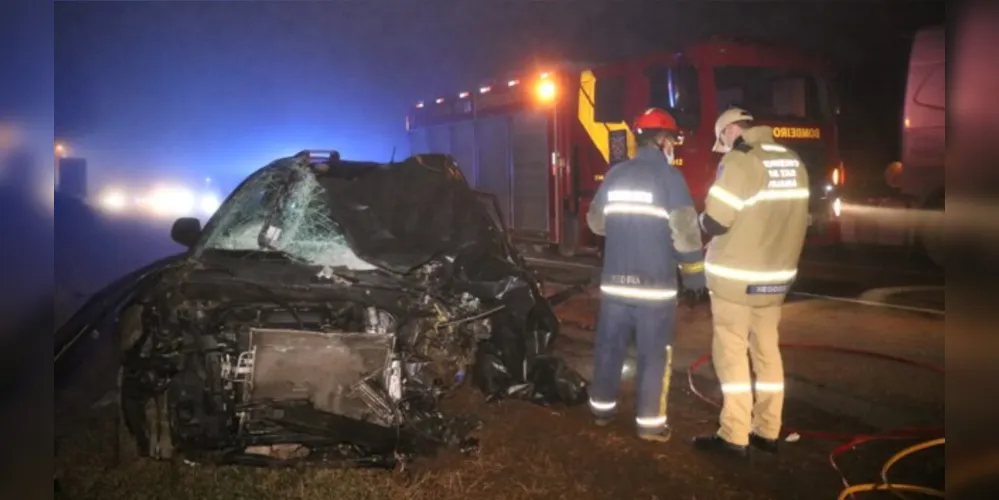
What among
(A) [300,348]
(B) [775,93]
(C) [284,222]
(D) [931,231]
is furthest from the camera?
(D) [931,231]

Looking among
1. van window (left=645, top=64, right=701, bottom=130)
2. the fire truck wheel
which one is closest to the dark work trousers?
van window (left=645, top=64, right=701, bottom=130)

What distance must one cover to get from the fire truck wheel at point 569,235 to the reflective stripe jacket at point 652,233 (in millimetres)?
6243

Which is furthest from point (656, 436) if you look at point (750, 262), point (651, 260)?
point (750, 262)

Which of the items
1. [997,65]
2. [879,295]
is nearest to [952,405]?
[997,65]

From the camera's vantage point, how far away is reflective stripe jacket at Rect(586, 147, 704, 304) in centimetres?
412

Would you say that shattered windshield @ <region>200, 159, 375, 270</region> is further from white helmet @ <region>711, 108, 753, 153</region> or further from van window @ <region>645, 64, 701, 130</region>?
van window @ <region>645, 64, 701, 130</region>

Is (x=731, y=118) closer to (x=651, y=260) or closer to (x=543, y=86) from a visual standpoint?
(x=651, y=260)

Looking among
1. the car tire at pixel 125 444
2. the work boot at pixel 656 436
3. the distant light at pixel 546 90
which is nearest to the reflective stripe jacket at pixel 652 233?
the work boot at pixel 656 436

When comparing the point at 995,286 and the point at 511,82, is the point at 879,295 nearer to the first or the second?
the point at 511,82

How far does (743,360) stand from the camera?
3941 millimetres

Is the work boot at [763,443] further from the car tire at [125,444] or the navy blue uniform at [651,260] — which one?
the car tire at [125,444]

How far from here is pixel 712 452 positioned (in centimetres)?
406

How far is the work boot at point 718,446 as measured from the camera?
3965 mm

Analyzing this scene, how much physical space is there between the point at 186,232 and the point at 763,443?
3.46 m
